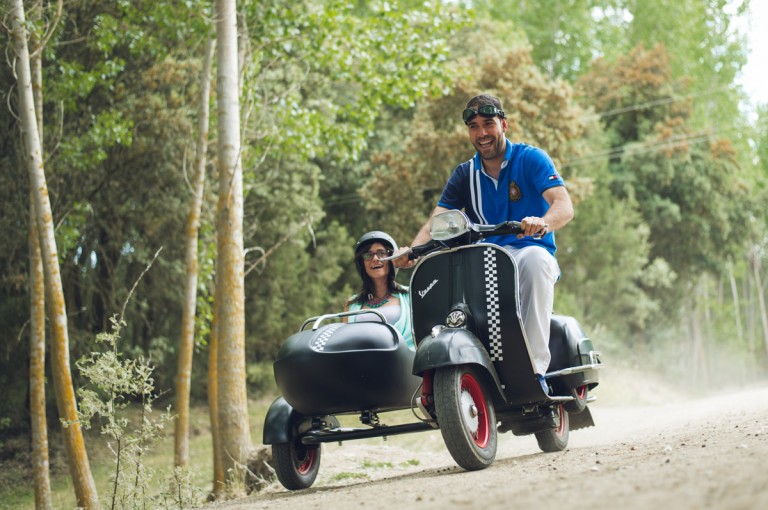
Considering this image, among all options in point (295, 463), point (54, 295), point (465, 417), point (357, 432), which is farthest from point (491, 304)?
point (54, 295)

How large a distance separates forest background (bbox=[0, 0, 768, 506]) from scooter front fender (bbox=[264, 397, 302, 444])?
5.33 meters

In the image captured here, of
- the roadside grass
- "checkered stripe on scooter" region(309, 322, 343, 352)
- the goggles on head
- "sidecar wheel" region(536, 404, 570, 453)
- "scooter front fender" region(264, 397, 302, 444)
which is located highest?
the goggles on head

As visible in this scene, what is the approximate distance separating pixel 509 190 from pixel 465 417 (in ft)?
5.08

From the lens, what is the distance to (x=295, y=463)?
247 inches

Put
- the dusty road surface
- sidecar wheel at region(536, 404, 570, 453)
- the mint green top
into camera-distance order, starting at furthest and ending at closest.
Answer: sidecar wheel at region(536, 404, 570, 453)
the mint green top
the dusty road surface

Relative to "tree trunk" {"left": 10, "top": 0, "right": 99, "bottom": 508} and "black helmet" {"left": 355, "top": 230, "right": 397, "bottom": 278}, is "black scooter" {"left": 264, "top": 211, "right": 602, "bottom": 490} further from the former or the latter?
"tree trunk" {"left": 10, "top": 0, "right": 99, "bottom": 508}

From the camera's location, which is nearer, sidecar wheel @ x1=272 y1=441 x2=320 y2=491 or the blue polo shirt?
the blue polo shirt

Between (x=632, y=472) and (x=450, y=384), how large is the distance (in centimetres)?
143

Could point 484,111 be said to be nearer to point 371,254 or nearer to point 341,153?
point 371,254

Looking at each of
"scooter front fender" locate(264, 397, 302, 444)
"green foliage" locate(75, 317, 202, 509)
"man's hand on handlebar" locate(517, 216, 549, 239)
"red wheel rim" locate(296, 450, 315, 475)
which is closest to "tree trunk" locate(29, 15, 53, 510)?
"green foliage" locate(75, 317, 202, 509)

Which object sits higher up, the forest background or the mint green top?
the forest background

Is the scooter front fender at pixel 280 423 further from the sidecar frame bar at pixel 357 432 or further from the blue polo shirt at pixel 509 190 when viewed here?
the blue polo shirt at pixel 509 190

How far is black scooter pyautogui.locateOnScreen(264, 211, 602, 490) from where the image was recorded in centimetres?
509

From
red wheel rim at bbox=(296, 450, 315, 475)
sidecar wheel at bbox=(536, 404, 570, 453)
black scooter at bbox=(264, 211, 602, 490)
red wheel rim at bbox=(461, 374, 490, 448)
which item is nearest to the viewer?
black scooter at bbox=(264, 211, 602, 490)
